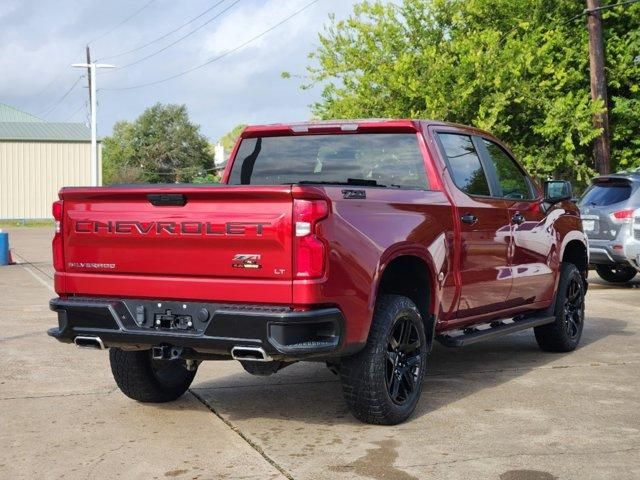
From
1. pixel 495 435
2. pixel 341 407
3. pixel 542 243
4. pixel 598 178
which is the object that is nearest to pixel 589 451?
pixel 495 435

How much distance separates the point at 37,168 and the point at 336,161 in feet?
218

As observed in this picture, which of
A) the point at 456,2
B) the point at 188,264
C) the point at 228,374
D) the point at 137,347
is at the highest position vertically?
the point at 456,2

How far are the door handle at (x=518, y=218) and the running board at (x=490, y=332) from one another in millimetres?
826

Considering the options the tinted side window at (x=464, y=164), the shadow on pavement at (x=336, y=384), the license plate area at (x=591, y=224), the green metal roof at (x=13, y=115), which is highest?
the green metal roof at (x=13, y=115)

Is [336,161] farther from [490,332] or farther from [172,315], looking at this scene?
[172,315]

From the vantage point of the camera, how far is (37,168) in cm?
7025

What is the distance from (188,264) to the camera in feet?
18.6

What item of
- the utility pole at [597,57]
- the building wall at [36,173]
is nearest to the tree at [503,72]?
the utility pole at [597,57]

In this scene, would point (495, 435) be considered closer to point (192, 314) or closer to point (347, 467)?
point (347, 467)

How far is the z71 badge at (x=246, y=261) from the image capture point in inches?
215

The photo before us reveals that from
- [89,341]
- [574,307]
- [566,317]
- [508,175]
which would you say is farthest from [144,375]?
[574,307]

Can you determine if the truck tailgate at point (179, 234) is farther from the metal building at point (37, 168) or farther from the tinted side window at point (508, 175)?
the metal building at point (37, 168)

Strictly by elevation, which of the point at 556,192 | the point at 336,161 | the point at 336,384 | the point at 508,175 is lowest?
the point at 336,384

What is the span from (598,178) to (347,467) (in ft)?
34.8
